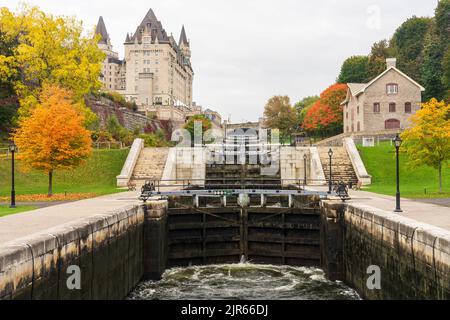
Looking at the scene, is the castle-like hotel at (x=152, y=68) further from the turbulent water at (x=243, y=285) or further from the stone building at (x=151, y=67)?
the turbulent water at (x=243, y=285)

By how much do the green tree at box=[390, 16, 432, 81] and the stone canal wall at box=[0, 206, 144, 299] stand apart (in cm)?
8273

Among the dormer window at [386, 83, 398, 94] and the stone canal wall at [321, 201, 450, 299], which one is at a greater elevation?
the dormer window at [386, 83, 398, 94]

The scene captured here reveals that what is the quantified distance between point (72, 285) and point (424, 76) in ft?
251

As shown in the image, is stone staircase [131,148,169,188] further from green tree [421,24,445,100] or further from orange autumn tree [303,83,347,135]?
green tree [421,24,445,100]

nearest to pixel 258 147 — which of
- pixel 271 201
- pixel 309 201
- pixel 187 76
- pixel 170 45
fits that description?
pixel 271 201

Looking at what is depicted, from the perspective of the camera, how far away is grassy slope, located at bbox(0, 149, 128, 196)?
33656mm

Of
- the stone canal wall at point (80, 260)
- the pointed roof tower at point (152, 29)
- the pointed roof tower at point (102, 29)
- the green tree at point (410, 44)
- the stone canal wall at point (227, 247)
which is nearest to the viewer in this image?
the stone canal wall at point (80, 260)

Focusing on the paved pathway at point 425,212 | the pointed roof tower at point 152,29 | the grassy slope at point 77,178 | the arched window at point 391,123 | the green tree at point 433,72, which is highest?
the pointed roof tower at point 152,29

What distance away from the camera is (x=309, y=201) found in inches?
871

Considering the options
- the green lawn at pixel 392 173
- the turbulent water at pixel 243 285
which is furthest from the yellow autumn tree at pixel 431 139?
the turbulent water at pixel 243 285

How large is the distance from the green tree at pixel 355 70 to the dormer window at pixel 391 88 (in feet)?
137

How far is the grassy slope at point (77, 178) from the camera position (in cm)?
3366

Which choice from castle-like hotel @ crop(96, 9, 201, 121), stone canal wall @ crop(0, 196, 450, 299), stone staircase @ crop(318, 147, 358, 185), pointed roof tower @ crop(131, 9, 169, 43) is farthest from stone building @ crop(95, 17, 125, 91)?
stone canal wall @ crop(0, 196, 450, 299)
